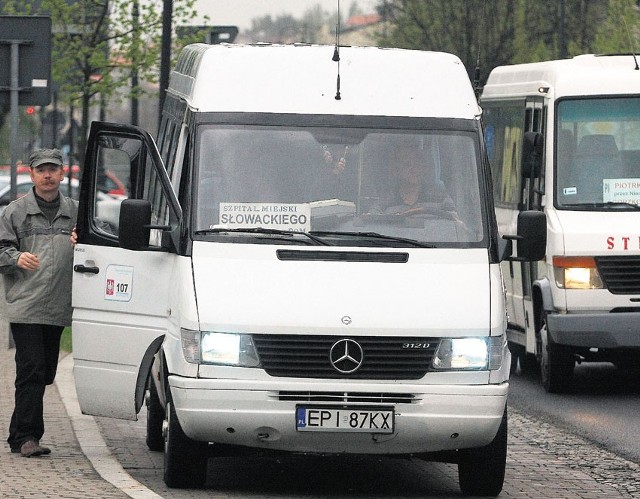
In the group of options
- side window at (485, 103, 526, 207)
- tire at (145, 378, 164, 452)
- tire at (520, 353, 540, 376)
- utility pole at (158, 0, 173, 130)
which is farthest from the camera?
utility pole at (158, 0, 173, 130)

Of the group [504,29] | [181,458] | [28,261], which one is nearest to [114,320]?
[28,261]

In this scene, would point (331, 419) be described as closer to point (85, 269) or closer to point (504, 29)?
point (85, 269)

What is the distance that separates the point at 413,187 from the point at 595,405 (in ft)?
17.2

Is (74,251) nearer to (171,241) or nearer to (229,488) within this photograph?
(171,241)

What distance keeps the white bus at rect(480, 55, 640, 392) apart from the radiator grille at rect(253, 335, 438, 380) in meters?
5.96

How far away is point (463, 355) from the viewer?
887cm

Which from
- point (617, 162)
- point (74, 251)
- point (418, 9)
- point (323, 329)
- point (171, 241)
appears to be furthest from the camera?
point (418, 9)

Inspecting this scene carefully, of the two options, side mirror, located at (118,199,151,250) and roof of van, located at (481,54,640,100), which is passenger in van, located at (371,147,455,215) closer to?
side mirror, located at (118,199,151,250)

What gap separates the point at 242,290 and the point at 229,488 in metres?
1.14

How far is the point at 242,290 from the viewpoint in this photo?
29.3 feet

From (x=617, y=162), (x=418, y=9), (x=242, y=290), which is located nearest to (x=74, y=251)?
(x=242, y=290)

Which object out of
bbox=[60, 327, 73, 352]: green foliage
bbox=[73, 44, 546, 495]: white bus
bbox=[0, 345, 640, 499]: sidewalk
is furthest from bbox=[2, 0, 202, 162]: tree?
bbox=[73, 44, 546, 495]: white bus

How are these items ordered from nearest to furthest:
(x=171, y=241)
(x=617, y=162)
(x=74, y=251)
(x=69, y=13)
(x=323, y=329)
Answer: (x=323, y=329), (x=171, y=241), (x=74, y=251), (x=617, y=162), (x=69, y=13)

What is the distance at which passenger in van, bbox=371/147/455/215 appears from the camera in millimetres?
9438
